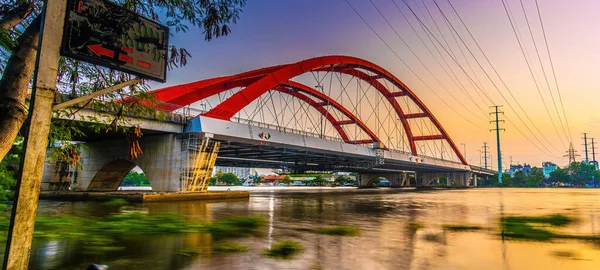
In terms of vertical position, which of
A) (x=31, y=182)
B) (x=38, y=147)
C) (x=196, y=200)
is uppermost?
(x=38, y=147)

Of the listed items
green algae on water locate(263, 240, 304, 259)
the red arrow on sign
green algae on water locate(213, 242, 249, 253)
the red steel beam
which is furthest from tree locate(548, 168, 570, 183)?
the red arrow on sign

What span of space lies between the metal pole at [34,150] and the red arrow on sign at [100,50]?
37 centimetres

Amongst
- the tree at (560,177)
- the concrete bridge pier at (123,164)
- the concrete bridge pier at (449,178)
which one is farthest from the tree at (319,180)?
the concrete bridge pier at (123,164)

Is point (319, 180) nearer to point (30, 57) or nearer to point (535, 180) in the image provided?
point (535, 180)

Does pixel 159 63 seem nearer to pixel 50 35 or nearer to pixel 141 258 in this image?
pixel 50 35

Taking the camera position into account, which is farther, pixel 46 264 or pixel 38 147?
pixel 46 264

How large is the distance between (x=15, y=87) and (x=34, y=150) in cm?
146

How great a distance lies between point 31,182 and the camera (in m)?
3.46

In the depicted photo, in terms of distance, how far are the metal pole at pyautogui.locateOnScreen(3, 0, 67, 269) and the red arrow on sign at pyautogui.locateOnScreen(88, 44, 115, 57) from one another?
370mm

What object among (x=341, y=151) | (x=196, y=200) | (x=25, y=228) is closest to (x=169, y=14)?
(x=25, y=228)

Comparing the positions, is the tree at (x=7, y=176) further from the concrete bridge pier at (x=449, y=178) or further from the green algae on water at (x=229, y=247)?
the concrete bridge pier at (x=449, y=178)

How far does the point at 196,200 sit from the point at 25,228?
27116mm

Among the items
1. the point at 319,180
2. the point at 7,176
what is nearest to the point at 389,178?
the point at 319,180

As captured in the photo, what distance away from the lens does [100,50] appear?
4.11 metres
